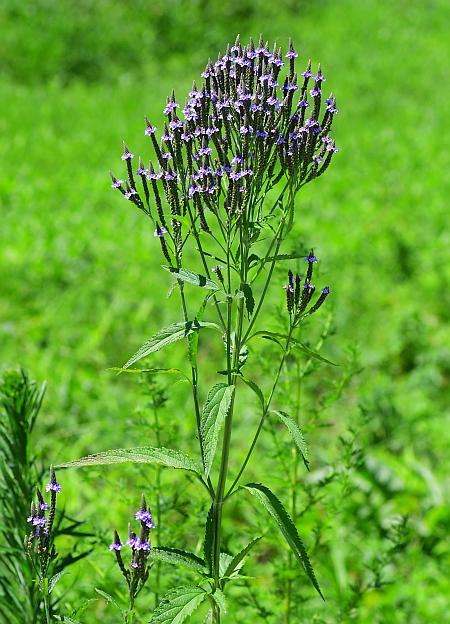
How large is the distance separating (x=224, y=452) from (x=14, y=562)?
0.52 metres

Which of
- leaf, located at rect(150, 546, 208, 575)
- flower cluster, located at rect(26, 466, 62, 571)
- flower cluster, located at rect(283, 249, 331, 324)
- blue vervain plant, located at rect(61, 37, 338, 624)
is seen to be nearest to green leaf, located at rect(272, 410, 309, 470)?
blue vervain plant, located at rect(61, 37, 338, 624)

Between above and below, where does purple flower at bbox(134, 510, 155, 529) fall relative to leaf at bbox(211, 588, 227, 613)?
above

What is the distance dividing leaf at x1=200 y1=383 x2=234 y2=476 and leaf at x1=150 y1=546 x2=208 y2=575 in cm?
18

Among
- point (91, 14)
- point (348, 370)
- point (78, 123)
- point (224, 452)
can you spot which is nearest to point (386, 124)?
point (78, 123)

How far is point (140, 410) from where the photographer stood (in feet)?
6.65

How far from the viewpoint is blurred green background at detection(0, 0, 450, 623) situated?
11.1 feet

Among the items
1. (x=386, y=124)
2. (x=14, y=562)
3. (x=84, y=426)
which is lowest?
(x=14, y=562)

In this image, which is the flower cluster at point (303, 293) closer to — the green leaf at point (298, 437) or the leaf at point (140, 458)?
the green leaf at point (298, 437)

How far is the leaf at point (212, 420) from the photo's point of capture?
1.29 metres

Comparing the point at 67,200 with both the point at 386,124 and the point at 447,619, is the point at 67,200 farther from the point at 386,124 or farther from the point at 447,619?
the point at 447,619

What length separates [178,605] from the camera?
133 cm

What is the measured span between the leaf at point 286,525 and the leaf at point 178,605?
177 mm

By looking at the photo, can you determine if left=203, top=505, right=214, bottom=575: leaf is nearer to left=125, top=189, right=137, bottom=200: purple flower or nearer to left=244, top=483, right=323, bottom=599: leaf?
left=244, top=483, right=323, bottom=599: leaf

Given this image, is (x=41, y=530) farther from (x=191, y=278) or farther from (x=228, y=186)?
(x=228, y=186)
